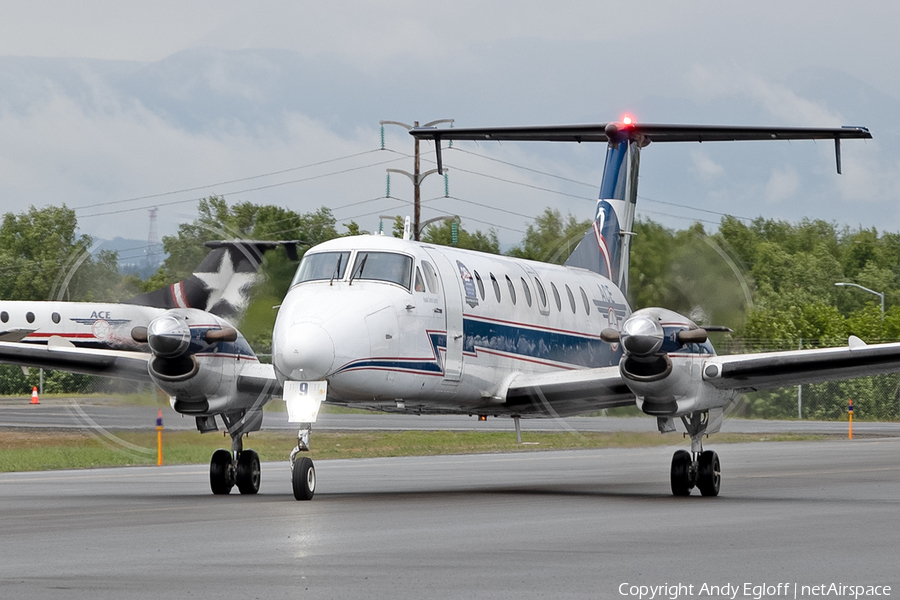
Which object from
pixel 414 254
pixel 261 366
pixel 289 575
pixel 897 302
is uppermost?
pixel 897 302

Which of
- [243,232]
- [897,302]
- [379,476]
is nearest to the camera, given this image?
[243,232]

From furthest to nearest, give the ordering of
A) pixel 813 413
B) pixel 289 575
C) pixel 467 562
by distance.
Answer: pixel 813 413 → pixel 467 562 → pixel 289 575

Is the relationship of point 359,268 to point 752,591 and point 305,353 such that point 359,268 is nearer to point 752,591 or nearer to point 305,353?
point 305,353

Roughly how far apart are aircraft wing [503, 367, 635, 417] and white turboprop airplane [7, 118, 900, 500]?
0.11 feet

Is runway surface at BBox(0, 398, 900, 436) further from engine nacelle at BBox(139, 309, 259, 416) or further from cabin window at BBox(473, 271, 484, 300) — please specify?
engine nacelle at BBox(139, 309, 259, 416)

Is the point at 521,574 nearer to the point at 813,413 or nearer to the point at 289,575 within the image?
the point at 289,575

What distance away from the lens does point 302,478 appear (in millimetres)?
15602

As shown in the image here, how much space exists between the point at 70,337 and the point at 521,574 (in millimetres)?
54732

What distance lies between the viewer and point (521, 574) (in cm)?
897

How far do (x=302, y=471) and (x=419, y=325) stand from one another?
8.22ft

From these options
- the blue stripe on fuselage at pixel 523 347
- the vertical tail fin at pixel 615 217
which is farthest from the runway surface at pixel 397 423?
the blue stripe on fuselage at pixel 523 347

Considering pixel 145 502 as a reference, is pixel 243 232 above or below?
above

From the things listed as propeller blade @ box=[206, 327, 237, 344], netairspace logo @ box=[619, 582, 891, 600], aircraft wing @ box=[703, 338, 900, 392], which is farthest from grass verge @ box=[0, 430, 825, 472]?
netairspace logo @ box=[619, 582, 891, 600]

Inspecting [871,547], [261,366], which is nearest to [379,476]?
[261,366]
